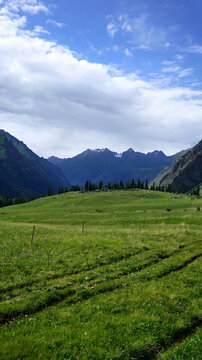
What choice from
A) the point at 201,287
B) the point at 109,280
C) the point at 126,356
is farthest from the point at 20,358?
the point at 201,287

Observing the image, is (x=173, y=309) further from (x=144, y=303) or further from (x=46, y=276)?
(x=46, y=276)

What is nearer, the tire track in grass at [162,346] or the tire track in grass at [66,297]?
the tire track in grass at [162,346]

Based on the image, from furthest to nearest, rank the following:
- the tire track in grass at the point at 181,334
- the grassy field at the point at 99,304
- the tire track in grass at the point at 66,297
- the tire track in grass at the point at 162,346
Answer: the tire track in grass at the point at 66,297 → the tire track in grass at the point at 181,334 → the grassy field at the point at 99,304 → the tire track in grass at the point at 162,346

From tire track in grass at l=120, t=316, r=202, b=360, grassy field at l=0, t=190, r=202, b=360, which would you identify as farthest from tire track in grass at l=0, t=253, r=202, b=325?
tire track in grass at l=120, t=316, r=202, b=360

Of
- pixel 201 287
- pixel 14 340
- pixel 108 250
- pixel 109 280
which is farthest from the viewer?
pixel 108 250

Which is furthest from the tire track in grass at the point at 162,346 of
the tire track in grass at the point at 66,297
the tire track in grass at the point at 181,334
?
the tire track in grass at the point at 66,297

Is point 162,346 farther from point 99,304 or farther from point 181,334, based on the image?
point 99,304

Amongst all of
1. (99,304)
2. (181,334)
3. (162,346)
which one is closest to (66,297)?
(99,304)

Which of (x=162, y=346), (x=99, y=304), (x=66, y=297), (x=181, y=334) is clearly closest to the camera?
(x=162, y=346)

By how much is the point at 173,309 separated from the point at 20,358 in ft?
26.2

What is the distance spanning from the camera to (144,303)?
503 inches

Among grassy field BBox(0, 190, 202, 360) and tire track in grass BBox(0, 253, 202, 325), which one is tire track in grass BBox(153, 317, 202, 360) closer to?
grassy field BBox(0, 190, 202, 360)

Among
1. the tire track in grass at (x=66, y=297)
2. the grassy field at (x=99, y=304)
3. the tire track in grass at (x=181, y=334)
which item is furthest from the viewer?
the tire track in grass at (x=66, y=297)

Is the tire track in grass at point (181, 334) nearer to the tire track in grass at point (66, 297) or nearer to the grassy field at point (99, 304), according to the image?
the grassy field at point (99, 304)
